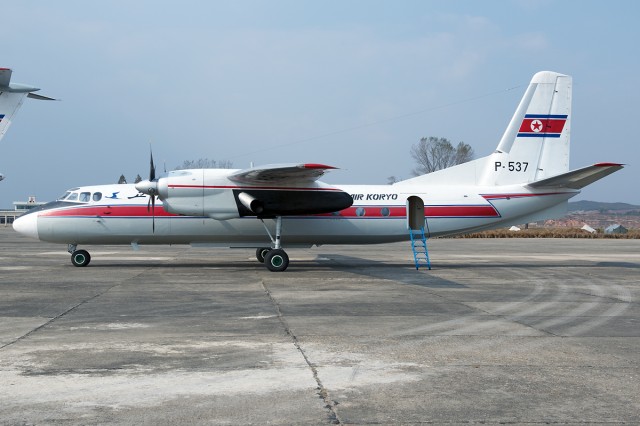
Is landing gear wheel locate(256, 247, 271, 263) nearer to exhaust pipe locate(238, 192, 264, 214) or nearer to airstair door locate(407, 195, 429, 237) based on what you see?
exhaust pipe locate(238, 192, 264, 214)

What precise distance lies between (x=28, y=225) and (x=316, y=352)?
54.3 ft

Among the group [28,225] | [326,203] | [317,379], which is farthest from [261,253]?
[317,379]

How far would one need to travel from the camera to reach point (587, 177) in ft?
70.4

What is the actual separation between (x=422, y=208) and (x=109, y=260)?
12.9 meters

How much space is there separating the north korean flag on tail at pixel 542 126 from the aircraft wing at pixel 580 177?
2176 millimetres

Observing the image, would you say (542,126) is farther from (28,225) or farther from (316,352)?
(28,225)

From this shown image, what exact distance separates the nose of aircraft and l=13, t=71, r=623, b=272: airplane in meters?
0.04

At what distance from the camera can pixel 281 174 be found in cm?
2028

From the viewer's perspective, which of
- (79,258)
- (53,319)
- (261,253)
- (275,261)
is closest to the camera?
(53,319)

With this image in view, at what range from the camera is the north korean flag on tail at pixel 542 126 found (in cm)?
2356

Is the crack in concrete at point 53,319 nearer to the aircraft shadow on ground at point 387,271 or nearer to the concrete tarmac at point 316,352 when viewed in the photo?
the concrete tarmac at point 316,352

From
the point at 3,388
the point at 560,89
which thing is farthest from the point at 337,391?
the point at 560,89

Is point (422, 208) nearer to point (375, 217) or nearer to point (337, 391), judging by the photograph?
point (375, 217)

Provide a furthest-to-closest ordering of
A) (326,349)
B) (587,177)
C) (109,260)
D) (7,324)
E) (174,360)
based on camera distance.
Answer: (109,260)
(587,177)
(7,324)
(326,349)
(174,360)
